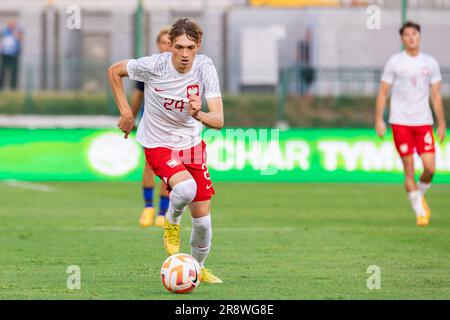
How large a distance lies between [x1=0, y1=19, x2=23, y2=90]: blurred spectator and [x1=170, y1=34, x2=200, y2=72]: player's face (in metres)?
18.2

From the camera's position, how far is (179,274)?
29.6 ft

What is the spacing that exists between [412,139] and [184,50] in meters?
5.95

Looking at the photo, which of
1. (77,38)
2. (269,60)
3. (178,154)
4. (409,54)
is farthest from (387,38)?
(178,154)

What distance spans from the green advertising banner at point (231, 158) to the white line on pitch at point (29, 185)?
10.5 inches

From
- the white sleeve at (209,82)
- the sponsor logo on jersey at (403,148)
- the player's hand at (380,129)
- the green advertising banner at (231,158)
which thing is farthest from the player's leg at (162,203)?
the green advertising banner at (231,158)

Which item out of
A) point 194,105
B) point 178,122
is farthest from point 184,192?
point 194,105

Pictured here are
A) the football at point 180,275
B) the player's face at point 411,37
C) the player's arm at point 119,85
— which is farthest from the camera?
the player's face at point 411,37

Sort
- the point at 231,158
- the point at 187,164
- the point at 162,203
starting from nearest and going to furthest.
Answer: the point at 187,164 < the point at 162,203 < the point at 231,158

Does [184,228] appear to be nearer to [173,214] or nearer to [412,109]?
[412,109]

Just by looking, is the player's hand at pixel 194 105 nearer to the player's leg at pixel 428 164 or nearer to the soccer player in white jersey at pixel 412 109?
the soccer player in white jersey at pixel 412 109

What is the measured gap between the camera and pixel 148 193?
47.4 feet

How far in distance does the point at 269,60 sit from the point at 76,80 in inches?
451

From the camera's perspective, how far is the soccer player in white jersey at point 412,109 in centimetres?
1460
